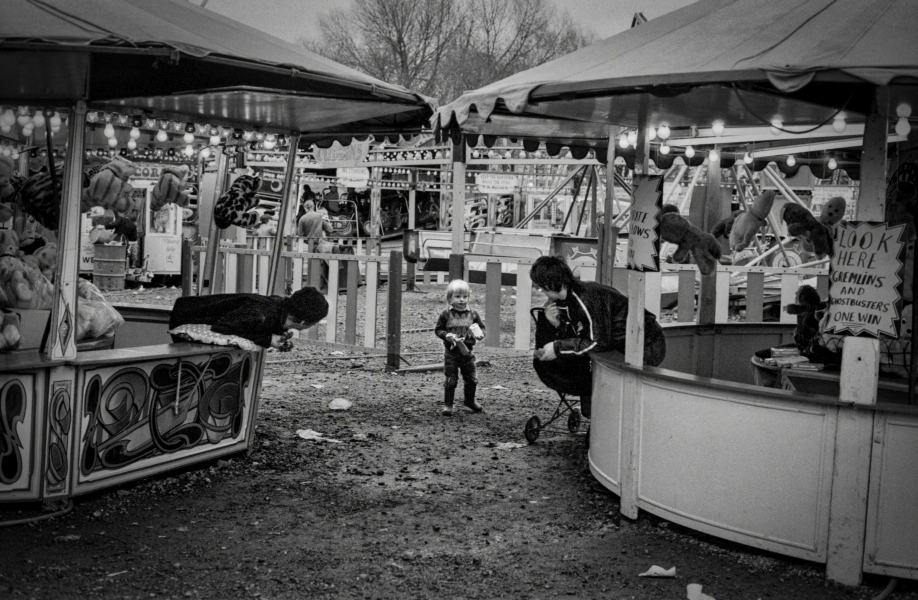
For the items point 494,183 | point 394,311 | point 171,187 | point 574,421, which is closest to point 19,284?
point 171,187

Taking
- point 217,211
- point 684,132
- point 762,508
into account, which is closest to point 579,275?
point 684,132

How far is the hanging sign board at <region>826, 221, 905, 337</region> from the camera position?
480 cm

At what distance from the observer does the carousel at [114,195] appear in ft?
17.5

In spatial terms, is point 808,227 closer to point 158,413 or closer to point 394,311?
point 158,413

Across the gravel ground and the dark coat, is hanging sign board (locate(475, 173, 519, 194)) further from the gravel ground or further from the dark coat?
the dark coat

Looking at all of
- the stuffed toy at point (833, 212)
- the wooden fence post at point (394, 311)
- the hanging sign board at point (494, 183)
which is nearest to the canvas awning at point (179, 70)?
the stuffed toy at point (833, 212)

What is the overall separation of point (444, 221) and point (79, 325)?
2220 cm

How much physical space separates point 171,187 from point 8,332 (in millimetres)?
2039

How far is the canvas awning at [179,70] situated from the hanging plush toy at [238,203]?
544mm

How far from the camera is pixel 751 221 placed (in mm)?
7688

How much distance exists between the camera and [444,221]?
94.1 feet

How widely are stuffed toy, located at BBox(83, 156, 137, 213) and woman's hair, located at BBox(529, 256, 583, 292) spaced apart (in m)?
3.03

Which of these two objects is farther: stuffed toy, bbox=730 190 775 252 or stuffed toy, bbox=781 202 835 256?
stuffed toy, bbox=730 190 775 252

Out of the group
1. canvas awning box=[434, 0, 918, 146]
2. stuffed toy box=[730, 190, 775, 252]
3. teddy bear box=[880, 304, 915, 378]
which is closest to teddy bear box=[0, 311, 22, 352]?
canvas awning box=[434, 0, 918, 146]
